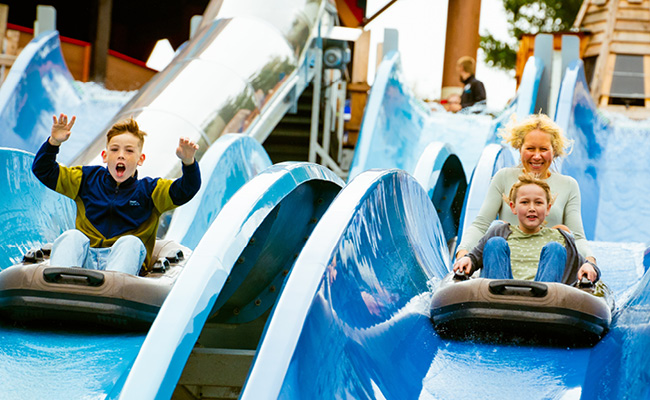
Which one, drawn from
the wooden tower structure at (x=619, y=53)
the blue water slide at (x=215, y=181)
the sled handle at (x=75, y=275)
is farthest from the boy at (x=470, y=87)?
the sled handle at (x=75, y=275)

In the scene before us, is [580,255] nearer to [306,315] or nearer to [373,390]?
[373,390]

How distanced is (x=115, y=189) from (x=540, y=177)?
1815mm

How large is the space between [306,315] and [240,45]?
609cm

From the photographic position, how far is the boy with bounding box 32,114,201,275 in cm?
355

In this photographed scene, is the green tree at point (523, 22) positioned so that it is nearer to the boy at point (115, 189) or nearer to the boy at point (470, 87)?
the boy at point (470, 87)

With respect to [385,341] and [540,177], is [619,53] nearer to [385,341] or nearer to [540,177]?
[540,177]

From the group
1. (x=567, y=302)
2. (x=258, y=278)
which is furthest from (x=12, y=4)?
(x=567, y=302)

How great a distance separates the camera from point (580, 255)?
344 centimetres

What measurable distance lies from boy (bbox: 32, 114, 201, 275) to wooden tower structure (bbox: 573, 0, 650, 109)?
9448 mm

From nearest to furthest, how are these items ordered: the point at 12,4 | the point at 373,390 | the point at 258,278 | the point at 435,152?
the point at 373,390 → the point at 258,278 → the point at 435,152 → the point at 12,4

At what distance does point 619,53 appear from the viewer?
42.2 ft

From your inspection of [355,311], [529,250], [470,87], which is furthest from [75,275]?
[470,87]

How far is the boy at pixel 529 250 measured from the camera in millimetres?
3236

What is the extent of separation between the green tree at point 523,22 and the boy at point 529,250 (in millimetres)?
18136
